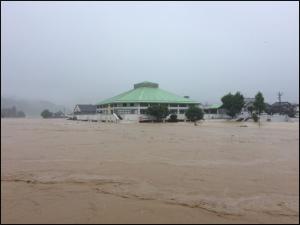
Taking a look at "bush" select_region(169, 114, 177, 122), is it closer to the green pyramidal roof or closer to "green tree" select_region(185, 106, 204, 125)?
"green tree" select_region(185, 106, 204, 125)

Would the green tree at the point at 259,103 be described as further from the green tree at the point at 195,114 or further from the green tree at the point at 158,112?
the green tree at the point at 158,112

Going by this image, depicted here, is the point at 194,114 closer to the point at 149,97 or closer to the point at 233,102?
the point at 233,102

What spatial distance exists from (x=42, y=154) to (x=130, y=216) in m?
7.27

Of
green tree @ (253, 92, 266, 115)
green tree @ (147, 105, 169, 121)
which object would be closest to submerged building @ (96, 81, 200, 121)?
green tree @ (147, 105, 169, 121)

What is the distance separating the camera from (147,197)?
6.05 meters

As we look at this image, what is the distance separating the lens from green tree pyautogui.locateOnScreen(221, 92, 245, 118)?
64.0 m

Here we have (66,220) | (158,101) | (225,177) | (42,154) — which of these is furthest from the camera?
(158,101)

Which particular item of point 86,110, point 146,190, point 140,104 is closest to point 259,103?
point 140,104

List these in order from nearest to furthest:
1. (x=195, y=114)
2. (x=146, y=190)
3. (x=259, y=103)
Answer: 1. (x=146, y=190)
2. (x=195, y=114)
3. (x=259, y=103)

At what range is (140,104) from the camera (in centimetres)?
6638

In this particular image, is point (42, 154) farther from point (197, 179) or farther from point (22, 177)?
point (197, 179)

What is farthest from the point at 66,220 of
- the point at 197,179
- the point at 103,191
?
the point at 197,179

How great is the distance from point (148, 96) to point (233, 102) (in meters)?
17.4

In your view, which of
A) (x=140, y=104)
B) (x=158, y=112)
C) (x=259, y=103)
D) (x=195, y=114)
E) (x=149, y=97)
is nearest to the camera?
(x=158, y=112)
